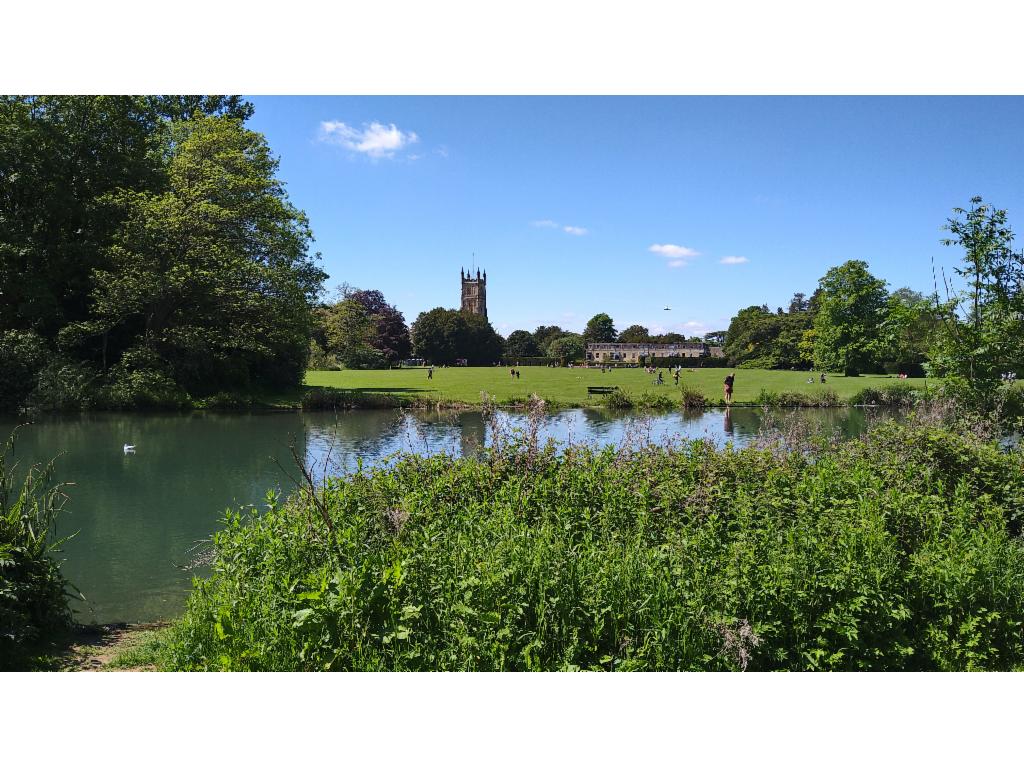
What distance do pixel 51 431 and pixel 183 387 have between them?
34.5ft

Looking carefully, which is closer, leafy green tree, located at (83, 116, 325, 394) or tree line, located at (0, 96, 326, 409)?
tree line, located at (0, 96, 326, 409)

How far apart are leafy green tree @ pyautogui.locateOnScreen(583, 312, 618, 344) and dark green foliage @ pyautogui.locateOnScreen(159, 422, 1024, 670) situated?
133 meters

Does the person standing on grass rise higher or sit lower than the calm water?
higher

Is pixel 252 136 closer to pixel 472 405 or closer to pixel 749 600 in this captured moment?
pixel 472 405

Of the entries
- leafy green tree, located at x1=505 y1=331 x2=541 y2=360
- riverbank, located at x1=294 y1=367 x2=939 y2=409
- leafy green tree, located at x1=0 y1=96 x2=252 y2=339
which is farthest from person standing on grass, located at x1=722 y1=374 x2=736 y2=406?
leafy green tree, located at x1=505 y1=331 x2=541 y2=360

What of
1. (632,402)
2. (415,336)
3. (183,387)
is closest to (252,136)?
(183,387)

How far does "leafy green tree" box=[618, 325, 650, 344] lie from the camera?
428 ft

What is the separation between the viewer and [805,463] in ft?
26.0

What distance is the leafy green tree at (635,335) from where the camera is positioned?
130 metres

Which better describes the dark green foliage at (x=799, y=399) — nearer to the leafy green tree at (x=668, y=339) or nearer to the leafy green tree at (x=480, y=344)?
the leafy green tree at (x=480, y=344)

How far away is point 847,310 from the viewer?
5494cm

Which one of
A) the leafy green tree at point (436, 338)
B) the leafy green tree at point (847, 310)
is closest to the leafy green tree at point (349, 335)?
the leafy green tree at point (436, 338)

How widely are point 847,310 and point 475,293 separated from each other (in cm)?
13840

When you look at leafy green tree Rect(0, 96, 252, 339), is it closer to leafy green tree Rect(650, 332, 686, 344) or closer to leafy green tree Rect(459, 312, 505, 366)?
leafy green tree Rect(459, 312, 505, 366)
